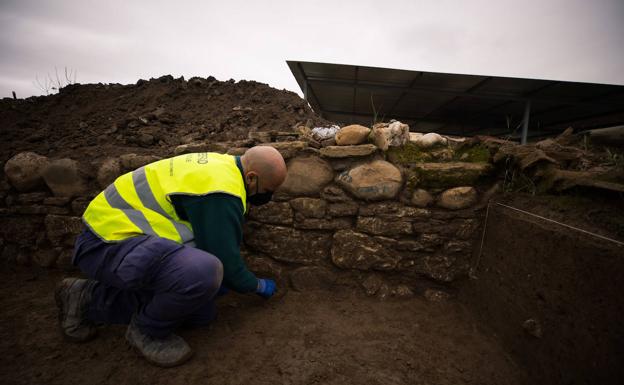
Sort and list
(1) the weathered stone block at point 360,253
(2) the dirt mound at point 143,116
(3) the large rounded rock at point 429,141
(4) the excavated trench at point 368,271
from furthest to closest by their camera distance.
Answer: (2) the dirt mound at point 143,116 → (3) the large rounded rock at point 429,141 → (1) the weathered stone block at point 360,253 → (4) the excavated trench at point 368,271

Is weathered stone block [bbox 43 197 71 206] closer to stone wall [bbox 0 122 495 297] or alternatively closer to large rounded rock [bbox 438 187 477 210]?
stone wall [bbox 0 122 495 297]

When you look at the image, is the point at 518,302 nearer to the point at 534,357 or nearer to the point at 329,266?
the point at 534,357

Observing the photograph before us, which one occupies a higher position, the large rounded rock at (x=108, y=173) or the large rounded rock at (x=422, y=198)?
the large rounded rock at (x=108, y=173)

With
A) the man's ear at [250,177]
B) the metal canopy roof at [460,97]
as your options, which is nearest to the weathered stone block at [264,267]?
the man's ear at [250,177]

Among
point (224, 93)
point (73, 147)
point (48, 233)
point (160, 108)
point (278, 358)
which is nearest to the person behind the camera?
point (278, 358)

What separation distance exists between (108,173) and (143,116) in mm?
1309

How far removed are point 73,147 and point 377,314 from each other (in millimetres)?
3458

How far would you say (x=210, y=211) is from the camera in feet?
4.80

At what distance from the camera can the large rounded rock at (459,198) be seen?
2.06 m

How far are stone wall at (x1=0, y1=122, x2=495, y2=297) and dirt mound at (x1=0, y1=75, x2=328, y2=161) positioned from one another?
68 cm

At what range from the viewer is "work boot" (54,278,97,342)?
1.67 m

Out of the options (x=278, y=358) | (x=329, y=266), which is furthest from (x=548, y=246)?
(x=278, y=358)

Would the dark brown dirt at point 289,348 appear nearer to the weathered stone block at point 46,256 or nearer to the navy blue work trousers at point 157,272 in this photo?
the navy blue work trousers at point 157,272

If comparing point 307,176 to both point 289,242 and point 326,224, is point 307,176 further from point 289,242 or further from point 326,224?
point 289,242
